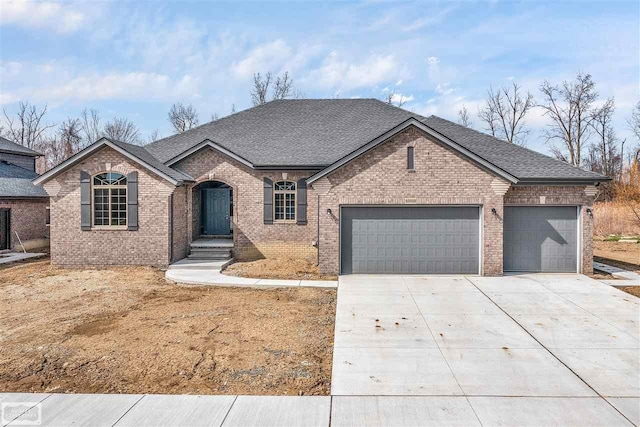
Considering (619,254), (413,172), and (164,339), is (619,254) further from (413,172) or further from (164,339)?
(164,339)

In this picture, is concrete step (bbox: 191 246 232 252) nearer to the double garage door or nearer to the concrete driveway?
the double garage door

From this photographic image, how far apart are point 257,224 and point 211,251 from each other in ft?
6.77

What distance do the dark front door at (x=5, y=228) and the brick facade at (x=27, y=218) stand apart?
0.57 ft

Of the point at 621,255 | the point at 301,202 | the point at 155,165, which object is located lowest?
the point at 621,255

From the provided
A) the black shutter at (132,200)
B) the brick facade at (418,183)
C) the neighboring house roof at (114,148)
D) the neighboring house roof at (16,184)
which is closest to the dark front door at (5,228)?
the neighboring house roof at (16,184)

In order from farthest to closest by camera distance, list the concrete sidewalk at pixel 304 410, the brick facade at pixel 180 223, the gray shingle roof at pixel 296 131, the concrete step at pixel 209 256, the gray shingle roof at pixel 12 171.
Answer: the gray shingle roof at pixel 12 171 → the gray shingle roof at pixel 296 131 → the concrete step at pixel 209 256 → the brick facade at pixel 180 223 → the concrete sidewalk at pixel 304 410

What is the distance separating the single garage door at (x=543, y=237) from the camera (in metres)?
12.9

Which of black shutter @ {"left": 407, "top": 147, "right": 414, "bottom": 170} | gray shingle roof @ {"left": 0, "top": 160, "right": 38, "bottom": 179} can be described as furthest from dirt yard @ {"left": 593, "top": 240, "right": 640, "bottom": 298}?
gray shingle roof @ {"left": 0, "top": 160, "right": 38, "bottom": 179}

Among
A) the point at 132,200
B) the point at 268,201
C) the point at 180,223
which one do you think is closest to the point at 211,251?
the point at 180,223

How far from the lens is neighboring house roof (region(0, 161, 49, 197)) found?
18.0m

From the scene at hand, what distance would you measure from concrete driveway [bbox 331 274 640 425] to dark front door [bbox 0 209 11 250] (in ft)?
54.3

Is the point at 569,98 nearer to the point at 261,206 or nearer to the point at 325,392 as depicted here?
the point at 261,206

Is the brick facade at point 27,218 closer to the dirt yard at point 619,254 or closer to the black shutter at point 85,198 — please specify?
the black shutter at point 85,198

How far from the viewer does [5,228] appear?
58.7ft
